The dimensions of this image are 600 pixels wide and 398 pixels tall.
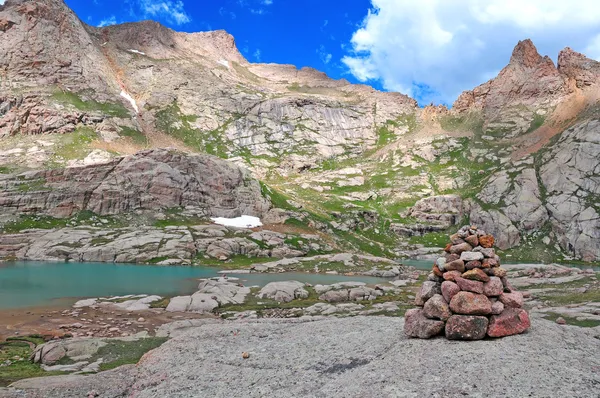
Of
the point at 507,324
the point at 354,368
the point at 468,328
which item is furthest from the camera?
the point at 507,324

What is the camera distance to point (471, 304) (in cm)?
2017

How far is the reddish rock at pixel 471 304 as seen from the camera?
20109mm

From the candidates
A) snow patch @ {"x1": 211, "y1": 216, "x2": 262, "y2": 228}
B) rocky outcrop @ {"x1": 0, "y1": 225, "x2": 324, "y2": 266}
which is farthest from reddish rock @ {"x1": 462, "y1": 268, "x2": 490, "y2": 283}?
snow patch @ {"x1": 211, "y1": 216, "x2": 262, "y2": 228}

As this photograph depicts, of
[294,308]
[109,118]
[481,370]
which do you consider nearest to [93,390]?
[481,370]

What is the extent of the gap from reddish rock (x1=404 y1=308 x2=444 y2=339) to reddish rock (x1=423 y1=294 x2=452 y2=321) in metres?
0.31

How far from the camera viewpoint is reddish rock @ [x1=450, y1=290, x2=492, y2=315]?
66.0 feet

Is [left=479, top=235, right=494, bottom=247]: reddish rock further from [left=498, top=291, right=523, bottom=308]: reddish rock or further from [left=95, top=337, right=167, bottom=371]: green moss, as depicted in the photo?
[left=95, top=337, right=167, bottom=371]: green moss

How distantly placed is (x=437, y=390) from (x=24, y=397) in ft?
63.0

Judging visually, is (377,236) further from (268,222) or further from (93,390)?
(93,390)

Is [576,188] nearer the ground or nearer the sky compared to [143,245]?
nearer the sky

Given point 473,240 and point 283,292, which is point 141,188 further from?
point 473,240

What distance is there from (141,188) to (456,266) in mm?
125592

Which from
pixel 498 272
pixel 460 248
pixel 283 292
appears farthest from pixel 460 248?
pixel 283 292

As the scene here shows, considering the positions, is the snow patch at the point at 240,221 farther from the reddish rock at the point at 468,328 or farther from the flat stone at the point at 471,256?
the reddish rock at the point at 468,328
